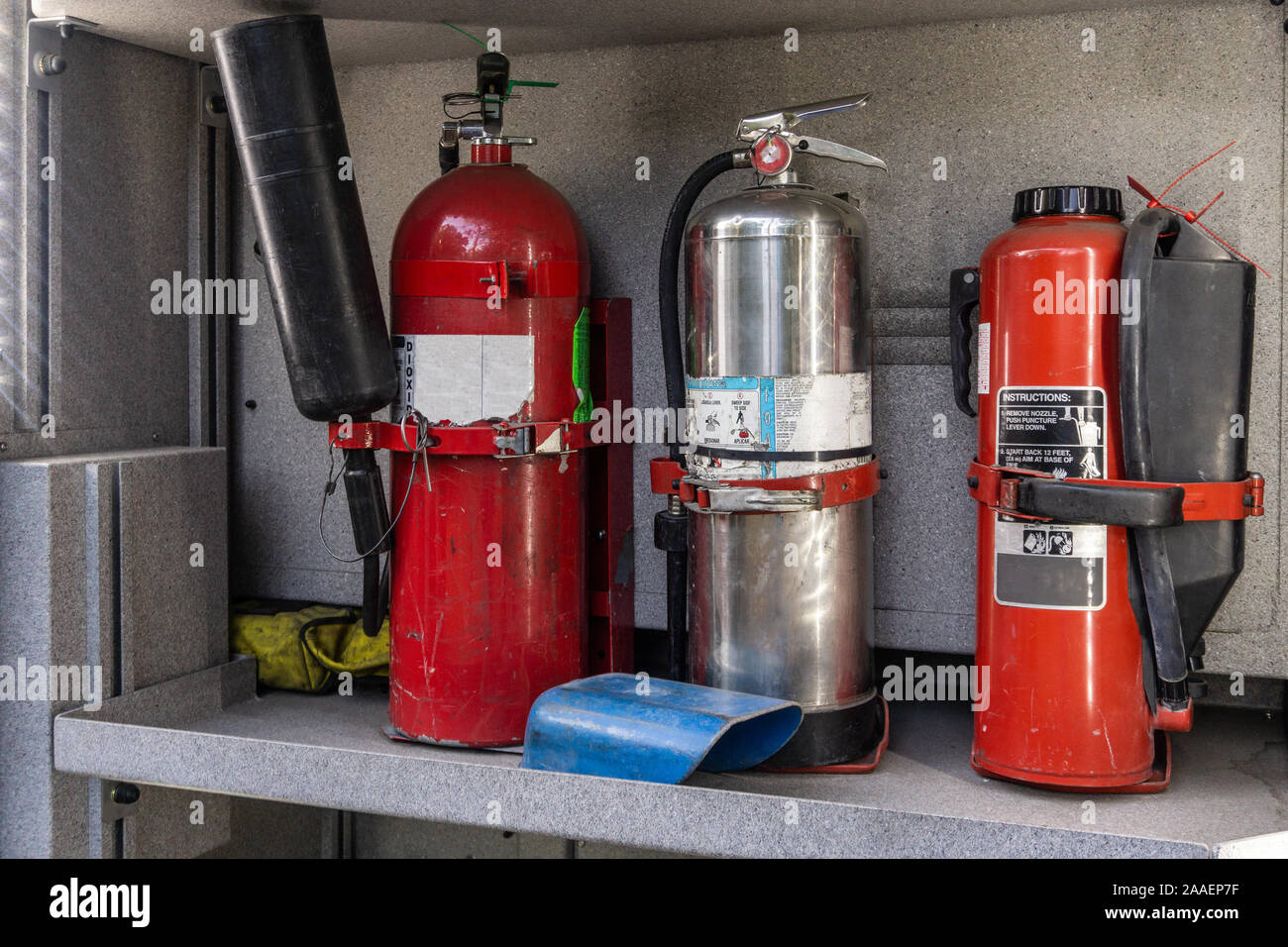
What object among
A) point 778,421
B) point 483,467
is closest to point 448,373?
point 483,467

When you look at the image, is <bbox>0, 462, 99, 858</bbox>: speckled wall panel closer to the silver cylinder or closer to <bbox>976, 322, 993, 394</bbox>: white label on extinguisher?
the silver cylinder

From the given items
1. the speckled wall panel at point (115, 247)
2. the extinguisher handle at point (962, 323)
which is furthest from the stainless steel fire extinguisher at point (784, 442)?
the speckled wall panel at point (115, 247)

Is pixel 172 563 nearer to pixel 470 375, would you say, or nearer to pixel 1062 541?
pixel 470 375

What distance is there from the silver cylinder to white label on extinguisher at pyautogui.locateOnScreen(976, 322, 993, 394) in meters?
0.16

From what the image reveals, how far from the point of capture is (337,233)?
1.62 meters

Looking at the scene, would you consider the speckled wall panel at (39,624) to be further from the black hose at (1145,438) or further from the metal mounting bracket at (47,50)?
the black hose at (1145,438)

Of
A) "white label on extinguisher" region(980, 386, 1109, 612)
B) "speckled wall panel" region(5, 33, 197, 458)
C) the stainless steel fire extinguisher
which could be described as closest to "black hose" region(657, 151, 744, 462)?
the stainless steel fire extinguisher

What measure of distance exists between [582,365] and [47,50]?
98 centimetres

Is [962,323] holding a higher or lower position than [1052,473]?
higher

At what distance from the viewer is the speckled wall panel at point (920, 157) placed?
1.65 m

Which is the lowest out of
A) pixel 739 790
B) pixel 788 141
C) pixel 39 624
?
pixel 739 790

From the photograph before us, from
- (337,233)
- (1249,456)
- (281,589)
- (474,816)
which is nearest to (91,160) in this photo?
(337,233)

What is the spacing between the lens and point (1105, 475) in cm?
141
